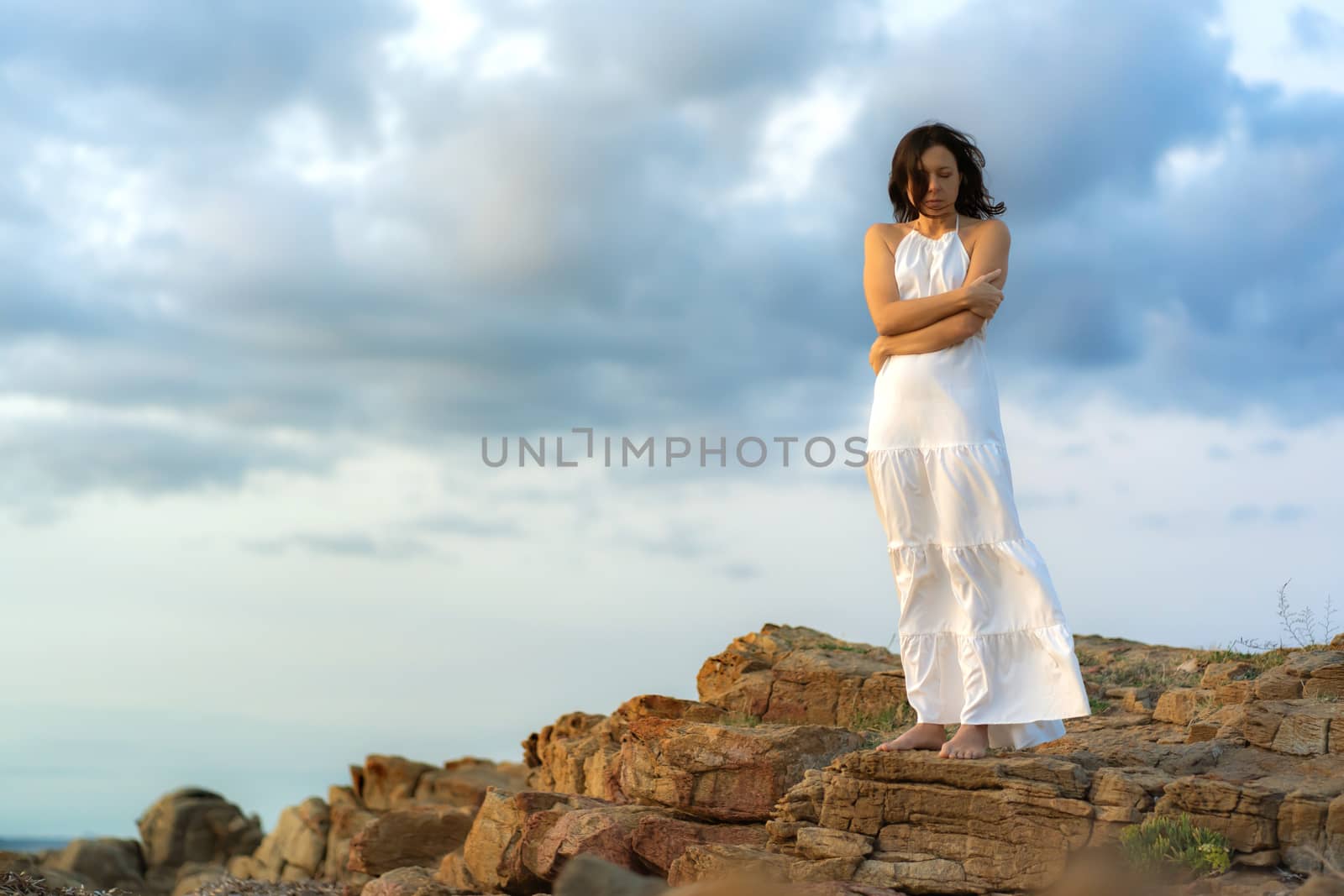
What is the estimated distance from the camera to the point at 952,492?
7355mm

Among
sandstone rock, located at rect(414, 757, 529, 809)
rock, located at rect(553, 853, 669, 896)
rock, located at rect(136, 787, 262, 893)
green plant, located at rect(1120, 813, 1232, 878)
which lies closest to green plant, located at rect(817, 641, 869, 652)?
green plant, located at rect(1120, 813, 1232, 878)

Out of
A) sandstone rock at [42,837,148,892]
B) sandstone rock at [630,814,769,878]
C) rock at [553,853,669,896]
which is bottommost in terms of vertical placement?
sandstone rock at [42,837,148,892]

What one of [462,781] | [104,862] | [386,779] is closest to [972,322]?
[462,781]

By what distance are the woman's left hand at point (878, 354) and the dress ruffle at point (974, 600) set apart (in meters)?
0.64

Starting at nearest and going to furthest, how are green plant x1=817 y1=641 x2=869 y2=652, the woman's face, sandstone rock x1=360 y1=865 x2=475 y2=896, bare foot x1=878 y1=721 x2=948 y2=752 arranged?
bare foot x1=878 y1=721 x2=948 y2=752
the woman's face
sandstone rock x1=360 y1=865 x2=475 y2=896
green plant x1=817 y1=641 x2=869 y2=652

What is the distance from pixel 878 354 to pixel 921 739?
8.40ft

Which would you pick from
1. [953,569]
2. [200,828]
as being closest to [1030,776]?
[953,569]

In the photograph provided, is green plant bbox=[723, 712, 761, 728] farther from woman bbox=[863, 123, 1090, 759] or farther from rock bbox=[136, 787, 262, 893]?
rock bbox=[136, 787, 262, 893]

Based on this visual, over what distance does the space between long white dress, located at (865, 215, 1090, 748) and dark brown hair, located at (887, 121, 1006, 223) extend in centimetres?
44

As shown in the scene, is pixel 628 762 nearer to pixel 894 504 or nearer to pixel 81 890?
pixel 894 504

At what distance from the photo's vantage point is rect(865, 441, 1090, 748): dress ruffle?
729cm

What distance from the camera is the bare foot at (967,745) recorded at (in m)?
7.23

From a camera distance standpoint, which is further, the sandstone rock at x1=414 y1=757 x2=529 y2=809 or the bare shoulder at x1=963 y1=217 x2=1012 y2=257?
the sandstone rock at x1=414 y1=757 x2=529 y2=809

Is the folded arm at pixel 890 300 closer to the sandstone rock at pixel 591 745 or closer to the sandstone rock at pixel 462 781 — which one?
the sandstone rock at pixel 591 745
